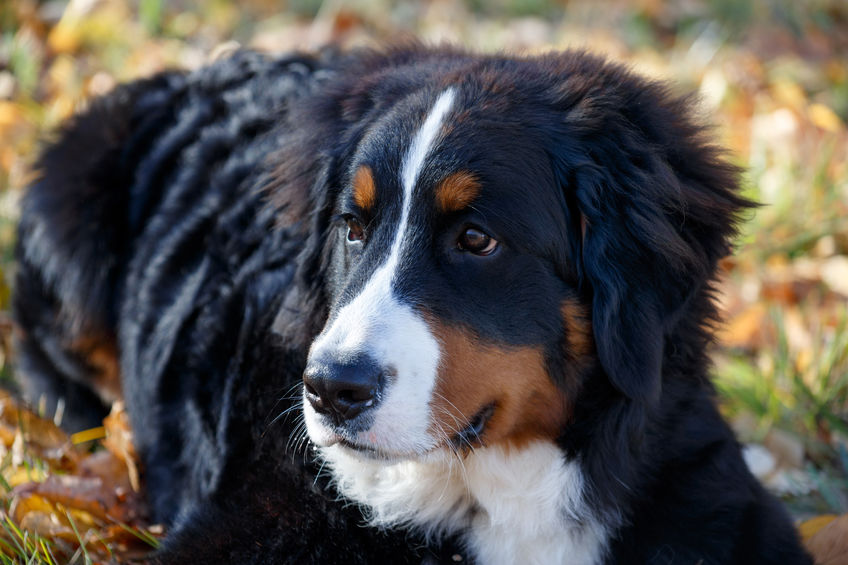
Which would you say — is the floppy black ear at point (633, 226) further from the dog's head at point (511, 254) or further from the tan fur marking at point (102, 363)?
the tan fur marking at point (102, 363)

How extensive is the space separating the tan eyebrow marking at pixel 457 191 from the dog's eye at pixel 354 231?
0.96 feet

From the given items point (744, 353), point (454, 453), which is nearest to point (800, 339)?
point (744, 353)

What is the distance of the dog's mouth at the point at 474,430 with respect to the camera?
2.47 metres

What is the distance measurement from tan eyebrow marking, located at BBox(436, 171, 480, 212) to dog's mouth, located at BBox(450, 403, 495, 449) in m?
0.54

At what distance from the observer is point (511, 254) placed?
2.52 metres

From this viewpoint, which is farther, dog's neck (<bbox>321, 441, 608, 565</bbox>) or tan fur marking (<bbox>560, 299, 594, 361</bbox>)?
dog's neck (<bbox>321, 441, 608, 565</bbox>)

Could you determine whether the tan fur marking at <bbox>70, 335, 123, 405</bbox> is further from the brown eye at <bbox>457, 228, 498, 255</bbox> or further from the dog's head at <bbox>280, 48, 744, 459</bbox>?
the brown eye at <bbox>457, 228, 498, 255</bbox>

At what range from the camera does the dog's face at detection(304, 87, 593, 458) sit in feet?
7.66

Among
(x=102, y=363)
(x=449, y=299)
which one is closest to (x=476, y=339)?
(x=449, y=299)

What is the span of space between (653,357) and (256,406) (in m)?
1.28

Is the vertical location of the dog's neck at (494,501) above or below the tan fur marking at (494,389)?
below

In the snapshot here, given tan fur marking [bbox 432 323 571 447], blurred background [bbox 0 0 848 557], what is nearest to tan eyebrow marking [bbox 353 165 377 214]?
tan fur marking [bbox 432 323 571 447]

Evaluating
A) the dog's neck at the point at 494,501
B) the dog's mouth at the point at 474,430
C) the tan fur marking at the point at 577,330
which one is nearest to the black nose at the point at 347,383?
the dog's mouth at the point at 474,430

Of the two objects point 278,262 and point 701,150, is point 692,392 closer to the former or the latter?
point 701,150
